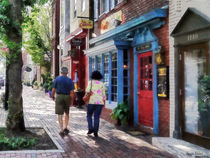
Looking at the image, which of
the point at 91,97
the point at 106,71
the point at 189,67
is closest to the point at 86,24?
the point at 106,71

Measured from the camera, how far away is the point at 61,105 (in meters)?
7.57

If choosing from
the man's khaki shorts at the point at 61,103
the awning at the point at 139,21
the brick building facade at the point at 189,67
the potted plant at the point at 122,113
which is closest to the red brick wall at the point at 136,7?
the awning at the point at 139,21

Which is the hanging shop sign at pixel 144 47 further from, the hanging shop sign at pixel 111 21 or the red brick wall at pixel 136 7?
the hanging shop sign at pixel 111 21

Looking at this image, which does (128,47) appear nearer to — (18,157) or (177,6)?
(177,6)

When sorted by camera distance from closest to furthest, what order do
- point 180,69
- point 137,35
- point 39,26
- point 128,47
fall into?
point 180,69, point 137,35, point 128,47, point 39,26

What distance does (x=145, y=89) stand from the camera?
8555 millimetres

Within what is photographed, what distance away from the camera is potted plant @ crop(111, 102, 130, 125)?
8.87 meters

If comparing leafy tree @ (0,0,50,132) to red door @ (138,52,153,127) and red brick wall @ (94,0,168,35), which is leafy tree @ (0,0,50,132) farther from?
red brick wall @ (94,0,168,35)

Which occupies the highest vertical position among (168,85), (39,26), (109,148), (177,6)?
(39,26)

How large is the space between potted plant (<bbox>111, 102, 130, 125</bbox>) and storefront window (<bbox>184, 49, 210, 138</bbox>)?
2666 mm

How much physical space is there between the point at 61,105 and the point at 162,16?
3647 mm

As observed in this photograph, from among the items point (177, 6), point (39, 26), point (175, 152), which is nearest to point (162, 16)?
point (177, 6)

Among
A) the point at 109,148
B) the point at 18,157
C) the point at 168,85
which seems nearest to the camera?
the point at 18,157

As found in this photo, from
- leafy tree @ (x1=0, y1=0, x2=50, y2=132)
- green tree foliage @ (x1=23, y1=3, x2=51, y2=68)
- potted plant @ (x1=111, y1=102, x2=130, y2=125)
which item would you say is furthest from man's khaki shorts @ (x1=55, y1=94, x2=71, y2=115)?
green tree foliage @ (x1=23, y1=3, x2=51, y2=68)
